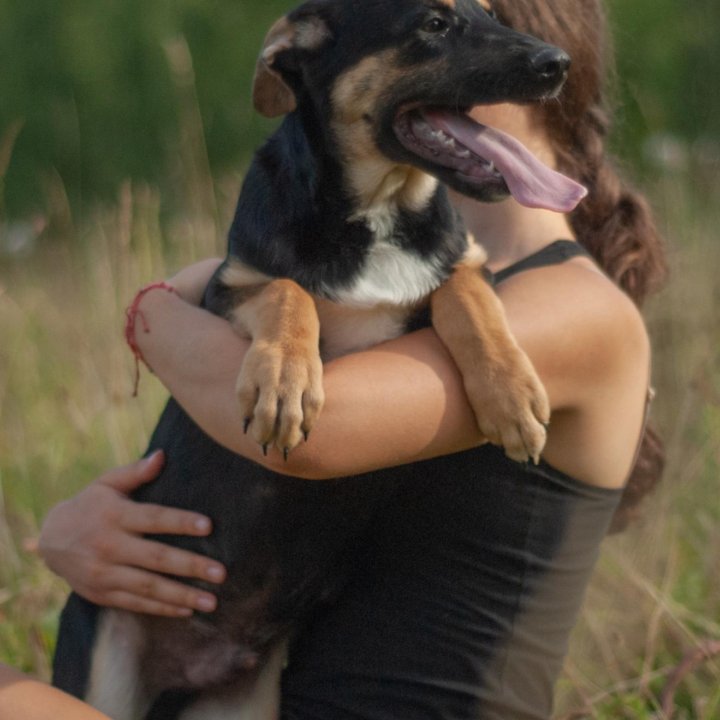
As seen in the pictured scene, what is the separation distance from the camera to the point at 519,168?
2355mm

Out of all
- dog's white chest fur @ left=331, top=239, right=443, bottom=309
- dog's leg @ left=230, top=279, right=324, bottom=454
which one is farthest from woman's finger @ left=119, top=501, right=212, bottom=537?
dog's white chest fur @ left=331, top=239, right=443, bottom=309

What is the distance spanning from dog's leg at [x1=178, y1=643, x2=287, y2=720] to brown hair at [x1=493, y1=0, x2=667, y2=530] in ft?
3.10

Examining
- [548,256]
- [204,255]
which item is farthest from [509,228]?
[204,255]

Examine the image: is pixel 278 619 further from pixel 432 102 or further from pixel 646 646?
pixel 646 646

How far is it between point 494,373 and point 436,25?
73 cm

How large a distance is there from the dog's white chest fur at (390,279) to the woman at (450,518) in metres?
0.10

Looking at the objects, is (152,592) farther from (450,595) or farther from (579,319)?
(579,319)

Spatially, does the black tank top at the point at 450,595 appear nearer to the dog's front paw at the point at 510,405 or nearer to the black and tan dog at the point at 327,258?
the black and tan dog at the point at 327,258

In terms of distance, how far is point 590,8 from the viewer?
286cm

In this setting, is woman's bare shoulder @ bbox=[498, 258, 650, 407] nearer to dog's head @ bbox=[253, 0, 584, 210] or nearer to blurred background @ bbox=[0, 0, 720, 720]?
dog's head @ bbox=[253, 0, 584, 210]

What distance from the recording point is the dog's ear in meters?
2.59

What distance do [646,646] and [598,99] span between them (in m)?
1.44

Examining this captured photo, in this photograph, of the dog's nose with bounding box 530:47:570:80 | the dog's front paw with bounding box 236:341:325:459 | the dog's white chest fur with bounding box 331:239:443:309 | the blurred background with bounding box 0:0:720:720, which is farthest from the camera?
the blurred background with bounding box 0:0:720:720

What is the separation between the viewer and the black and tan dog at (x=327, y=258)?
2.43m
